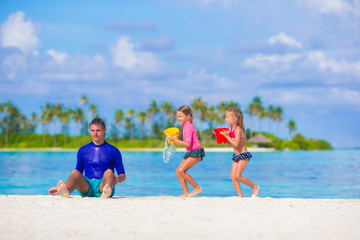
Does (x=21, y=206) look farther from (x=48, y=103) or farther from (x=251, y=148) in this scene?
(x=48, y=103)

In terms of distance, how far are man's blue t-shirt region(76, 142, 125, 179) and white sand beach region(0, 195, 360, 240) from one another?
1.88ft

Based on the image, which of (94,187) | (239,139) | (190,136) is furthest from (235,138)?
(94,187)

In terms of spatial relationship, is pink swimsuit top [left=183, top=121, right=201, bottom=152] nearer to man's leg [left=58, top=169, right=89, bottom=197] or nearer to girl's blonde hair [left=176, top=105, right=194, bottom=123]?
girl's blonde hair [left=176, top=105, right=194, bottom=123]

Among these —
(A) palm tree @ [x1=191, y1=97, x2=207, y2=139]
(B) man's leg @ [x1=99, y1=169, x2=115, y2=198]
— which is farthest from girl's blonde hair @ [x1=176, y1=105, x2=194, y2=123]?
(A) palm tree @ [x1=191, y1=97, x2=207, y2=139]

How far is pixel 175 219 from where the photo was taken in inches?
235

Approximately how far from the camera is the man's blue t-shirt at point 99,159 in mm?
8211

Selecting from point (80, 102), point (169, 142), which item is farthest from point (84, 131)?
point (169, 142)

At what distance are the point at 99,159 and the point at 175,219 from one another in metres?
2.66

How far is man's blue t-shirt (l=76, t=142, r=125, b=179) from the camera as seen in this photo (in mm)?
8211

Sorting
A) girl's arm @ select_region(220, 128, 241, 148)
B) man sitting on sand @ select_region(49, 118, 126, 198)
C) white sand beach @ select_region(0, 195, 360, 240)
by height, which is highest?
girl's arm @ select_region(220, 128, 241, 148)

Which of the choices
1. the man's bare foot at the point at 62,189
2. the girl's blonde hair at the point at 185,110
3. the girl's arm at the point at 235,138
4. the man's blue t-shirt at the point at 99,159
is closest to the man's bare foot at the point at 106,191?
the man's blue t-shirt at the point at 99,159

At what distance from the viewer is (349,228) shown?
5.62m

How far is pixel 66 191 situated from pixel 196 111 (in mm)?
85735

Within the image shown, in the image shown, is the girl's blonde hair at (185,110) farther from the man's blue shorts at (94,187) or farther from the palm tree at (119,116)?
the palm tree at (119,116)
